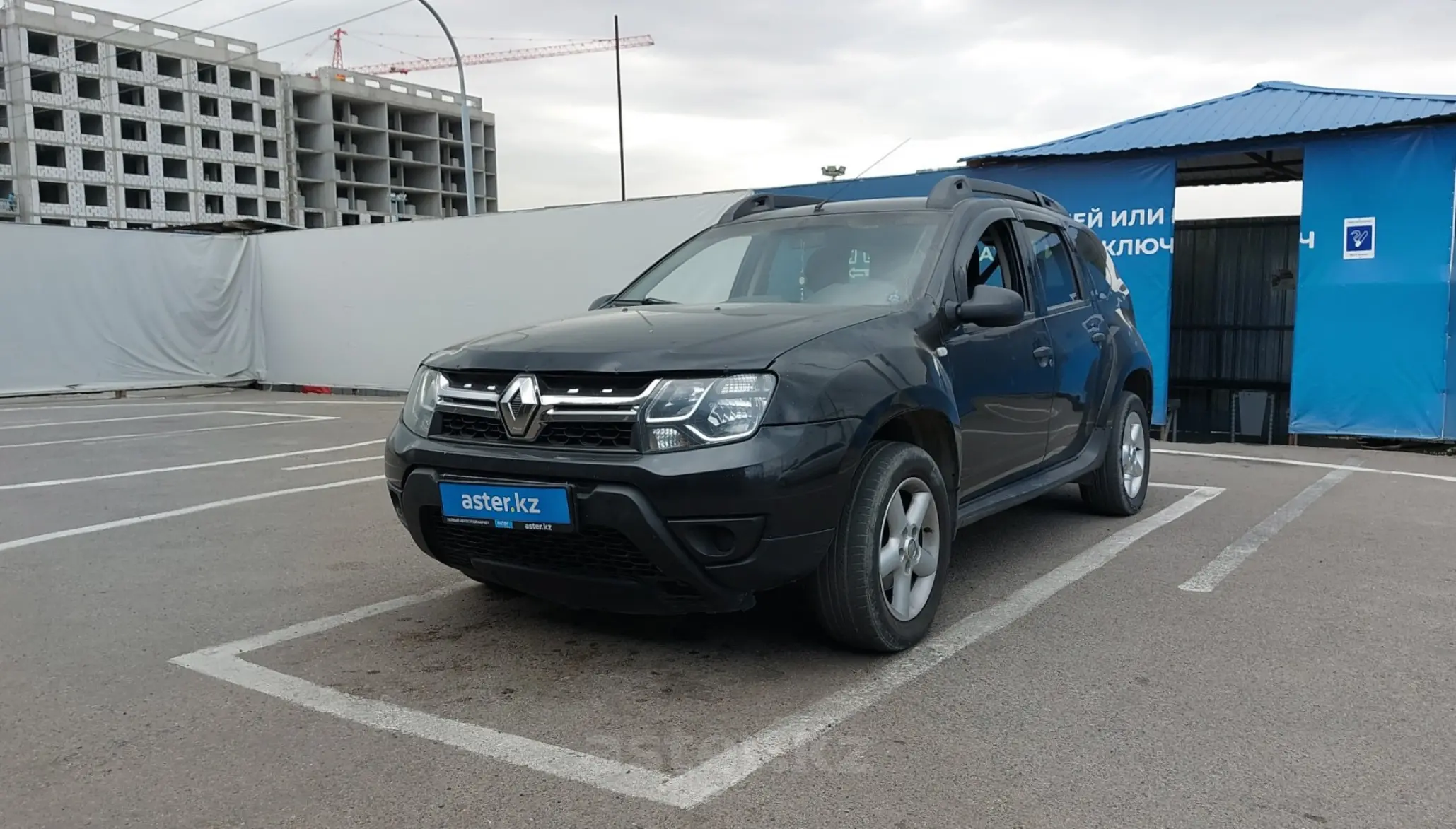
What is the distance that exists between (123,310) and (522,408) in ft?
56.9

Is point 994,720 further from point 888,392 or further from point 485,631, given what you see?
point 485,631

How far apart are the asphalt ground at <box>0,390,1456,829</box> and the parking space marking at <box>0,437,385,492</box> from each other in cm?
229

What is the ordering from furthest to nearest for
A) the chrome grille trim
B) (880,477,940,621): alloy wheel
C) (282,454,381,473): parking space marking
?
1. (282,454,381,473): parking space marking
2. (880,477,940,621): alloy wheel
3. the chrome grille trim

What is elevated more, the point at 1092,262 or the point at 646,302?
the point at 1092,262

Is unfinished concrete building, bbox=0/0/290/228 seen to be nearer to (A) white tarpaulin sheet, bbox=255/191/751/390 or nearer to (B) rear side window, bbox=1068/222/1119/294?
(A) white tarpaulin sheet, bbox=255/191/751/390

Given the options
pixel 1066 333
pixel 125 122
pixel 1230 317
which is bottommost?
pixel 1230 317

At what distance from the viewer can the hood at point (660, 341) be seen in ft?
10.8

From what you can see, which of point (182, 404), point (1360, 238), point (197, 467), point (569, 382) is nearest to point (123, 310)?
point (182, 404)

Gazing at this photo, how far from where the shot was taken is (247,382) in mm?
19531

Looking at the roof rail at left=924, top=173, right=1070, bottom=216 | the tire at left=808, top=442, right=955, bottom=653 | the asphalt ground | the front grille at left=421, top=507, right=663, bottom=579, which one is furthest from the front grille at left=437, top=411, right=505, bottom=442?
the roof rail at left=924, top=173, right=1070, bottom=216

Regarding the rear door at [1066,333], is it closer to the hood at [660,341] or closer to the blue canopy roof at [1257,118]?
the hood at [660,341]

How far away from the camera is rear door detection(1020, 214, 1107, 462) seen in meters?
5.05

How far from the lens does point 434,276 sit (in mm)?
16078

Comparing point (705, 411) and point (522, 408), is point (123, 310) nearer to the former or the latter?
point (522, 408)
